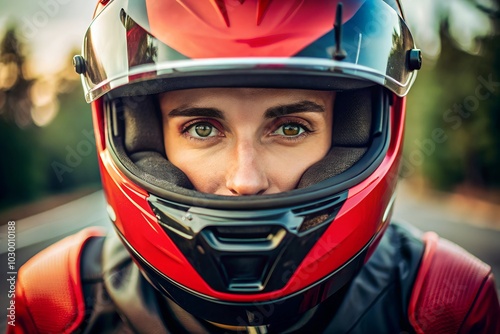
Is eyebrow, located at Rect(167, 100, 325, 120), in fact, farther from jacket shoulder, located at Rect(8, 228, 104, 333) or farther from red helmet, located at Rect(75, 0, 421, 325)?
jacket shoulder, located at Rect(8, 228, 104, 333)

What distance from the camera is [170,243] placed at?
49.6 inches

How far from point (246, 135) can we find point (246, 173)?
0.11 metres

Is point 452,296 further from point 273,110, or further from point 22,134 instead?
point 22,134

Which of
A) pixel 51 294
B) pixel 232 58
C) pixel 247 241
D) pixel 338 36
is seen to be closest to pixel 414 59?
pixel 338 36

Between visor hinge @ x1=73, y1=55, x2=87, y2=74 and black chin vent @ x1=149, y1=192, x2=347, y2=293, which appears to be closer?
black chin vent @ x1=149, y1=192, x2=347, y2=293

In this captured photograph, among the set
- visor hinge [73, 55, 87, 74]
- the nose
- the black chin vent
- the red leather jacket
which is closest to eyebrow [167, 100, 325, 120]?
the nose

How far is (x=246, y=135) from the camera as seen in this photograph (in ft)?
4.30

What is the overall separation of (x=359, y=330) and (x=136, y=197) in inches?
31.1

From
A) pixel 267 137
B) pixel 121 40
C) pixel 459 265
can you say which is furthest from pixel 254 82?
pixel 459 265

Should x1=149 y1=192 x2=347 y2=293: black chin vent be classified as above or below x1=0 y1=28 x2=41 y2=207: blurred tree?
above

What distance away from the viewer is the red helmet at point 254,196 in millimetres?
1203

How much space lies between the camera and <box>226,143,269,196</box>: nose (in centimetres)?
127

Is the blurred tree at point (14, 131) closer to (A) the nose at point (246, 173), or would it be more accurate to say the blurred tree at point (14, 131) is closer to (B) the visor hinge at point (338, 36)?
(A) the nose at point (246, 173)

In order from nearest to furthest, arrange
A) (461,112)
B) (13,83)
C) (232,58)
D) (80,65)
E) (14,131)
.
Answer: (232,58), (80,65), (14,131), (13,83), (461,112)
